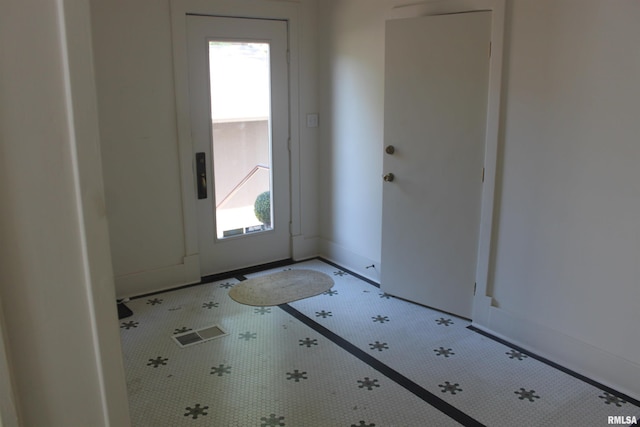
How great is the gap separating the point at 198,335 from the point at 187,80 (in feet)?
5.90

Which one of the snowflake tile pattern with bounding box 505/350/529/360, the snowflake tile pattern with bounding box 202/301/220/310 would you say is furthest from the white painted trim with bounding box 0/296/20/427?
the snowflake tile pattern with bounding box 202/301/220/310

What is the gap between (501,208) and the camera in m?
3.09

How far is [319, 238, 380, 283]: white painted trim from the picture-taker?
13.4 feet

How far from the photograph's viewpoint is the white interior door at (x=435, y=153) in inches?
123

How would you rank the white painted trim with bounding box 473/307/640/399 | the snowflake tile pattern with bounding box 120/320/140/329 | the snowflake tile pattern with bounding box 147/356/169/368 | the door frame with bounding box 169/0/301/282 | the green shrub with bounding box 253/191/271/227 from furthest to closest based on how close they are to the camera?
the green shrub with bounding box 253/191/271/227 < the door frame with bounding box 169/0/301/282 < the snowflake tile pattern with bounding box 120/320/140/329 < the snowflake tile pattern with bounding box 147/356/169/368 < the white painted trim with bounding box 473/307/640/399

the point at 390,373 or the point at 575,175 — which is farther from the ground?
the point at 575,175

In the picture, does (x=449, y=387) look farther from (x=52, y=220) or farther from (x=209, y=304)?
(x=52, y=220)

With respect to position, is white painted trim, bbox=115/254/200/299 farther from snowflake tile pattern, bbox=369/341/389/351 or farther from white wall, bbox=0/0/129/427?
white wall, bbox=0/0/129/427

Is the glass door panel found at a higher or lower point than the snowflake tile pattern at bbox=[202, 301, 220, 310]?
higher

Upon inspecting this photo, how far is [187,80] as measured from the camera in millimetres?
3764

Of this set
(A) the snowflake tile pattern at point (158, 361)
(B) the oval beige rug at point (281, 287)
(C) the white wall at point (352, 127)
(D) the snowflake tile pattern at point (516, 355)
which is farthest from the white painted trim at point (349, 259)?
(A) the snowflake tile pattern at point (158, 361)

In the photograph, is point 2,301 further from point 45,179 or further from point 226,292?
point 226,292

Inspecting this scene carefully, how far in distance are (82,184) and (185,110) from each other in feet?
10.7

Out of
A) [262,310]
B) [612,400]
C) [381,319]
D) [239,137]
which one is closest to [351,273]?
[381,319]
